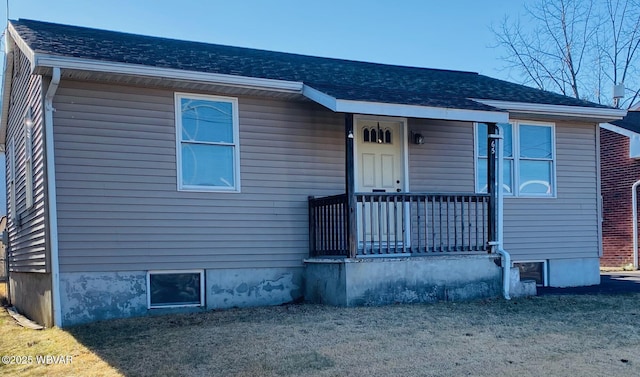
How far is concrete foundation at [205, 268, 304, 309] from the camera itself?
8.59 metres

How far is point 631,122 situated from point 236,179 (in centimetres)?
1400

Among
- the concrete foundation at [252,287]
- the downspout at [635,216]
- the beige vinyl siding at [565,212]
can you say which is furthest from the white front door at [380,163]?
the downspout at [635,216]

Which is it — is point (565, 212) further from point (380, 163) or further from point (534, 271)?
point (380, 163)

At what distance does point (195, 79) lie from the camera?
26.8ft

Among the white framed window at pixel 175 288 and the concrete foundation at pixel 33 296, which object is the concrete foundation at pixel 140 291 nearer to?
the white framed window at pixel 175 288

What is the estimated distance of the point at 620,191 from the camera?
56.6ft

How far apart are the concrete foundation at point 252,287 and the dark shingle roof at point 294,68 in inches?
108

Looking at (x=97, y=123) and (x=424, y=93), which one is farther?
(x=424, y=93)

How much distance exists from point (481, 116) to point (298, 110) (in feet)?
8.77

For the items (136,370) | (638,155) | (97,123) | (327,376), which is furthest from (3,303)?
(638,155)

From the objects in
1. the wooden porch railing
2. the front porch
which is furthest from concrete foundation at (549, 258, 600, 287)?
the front porch

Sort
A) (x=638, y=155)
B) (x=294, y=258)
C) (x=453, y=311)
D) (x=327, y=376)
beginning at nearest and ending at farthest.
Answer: (x=327, y=376) < (x=453, y=311) < (x=294, y=258) < (x=638, y=155)

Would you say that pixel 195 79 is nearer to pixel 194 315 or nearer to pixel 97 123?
pixel 97 123

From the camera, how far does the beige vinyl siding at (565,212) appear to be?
10.7 metres
